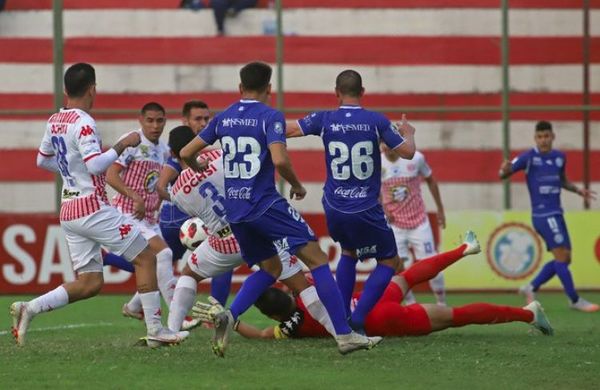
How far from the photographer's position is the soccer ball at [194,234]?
11.6 metres

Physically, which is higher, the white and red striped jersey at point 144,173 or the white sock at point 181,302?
the white and red striped jersey at point 144,173

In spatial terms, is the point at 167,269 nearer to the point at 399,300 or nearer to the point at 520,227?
the point at 399,300

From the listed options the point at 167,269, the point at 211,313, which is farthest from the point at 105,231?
the point at 167,269

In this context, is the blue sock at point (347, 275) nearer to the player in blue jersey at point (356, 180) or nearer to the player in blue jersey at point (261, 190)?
the player in blue jersey at point (356, 180)

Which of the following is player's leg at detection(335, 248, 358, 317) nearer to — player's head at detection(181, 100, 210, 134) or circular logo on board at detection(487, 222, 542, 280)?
player's head at detection(181, 100, 210, 134)

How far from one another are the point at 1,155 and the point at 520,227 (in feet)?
23.7

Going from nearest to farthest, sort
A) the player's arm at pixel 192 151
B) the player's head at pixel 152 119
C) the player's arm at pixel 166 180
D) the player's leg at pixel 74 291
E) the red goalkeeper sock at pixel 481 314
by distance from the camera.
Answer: the player's arm at pixel 192 151, the player's leg at pixel 74 291, the red goalkeeper sock at pixel 481 314, the player's arm at pixel 166 180, the player's head at pixel 152 119

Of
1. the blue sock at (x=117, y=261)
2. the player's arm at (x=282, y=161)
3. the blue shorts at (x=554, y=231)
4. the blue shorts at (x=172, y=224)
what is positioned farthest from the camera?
the blue shorts at (x=554, y=231)

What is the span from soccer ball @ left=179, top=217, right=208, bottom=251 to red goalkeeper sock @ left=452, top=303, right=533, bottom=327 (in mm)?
2204

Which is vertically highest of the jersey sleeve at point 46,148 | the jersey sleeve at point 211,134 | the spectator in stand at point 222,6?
the spectator in stand at point 222,6

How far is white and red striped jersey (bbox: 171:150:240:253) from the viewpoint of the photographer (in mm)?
10859

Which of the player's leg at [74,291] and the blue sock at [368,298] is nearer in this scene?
the player's leg at [74,291]

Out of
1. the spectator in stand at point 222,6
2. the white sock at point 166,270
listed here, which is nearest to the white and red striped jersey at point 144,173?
the white sock at point 166,270

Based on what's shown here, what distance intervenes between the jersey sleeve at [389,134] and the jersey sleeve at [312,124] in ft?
1.59
